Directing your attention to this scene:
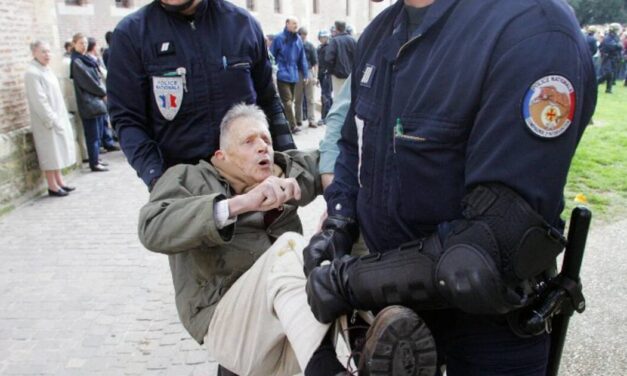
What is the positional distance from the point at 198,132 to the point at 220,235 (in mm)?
722

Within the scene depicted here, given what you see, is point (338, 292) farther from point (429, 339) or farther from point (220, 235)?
point (220, 235)

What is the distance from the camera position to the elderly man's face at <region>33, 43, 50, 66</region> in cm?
704

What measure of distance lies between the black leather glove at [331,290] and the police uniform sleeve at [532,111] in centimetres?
49

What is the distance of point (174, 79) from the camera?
2650mm

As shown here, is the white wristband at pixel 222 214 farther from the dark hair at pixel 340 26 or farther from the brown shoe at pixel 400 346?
the dark hair at pixel 340 26

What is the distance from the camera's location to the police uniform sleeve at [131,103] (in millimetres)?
2643

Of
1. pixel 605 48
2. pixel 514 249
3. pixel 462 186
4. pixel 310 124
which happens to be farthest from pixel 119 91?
pixel 605 48

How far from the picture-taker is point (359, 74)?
1.86m

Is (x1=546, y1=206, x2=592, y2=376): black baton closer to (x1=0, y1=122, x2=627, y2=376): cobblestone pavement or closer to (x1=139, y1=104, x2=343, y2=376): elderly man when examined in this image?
(x1=139, y1=104, x2=343, y2=376): elderly man

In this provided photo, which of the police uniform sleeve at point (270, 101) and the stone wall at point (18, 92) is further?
the stone wall at point (18, 92)

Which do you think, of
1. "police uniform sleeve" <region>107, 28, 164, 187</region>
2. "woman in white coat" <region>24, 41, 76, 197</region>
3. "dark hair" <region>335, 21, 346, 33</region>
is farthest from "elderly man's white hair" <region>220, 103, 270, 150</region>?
"dark hair" <region>335, 21, 346, 33</region>

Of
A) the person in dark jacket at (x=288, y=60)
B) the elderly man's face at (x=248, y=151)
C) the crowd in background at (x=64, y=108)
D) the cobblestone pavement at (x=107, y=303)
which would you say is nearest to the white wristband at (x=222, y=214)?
the elderly man's face at (x=248, y=151)

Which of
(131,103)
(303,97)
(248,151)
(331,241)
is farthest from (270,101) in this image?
(303,97)

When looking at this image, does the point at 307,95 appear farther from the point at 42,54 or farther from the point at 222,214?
the point at 222,214
